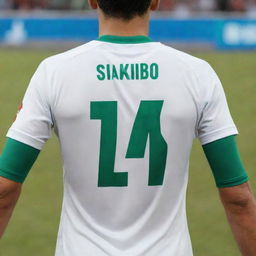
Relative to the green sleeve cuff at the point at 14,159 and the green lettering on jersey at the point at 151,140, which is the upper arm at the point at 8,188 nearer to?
the green sleeve cuff at the point at 14,159

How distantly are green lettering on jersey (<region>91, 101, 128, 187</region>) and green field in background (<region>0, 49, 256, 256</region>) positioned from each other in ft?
16.2

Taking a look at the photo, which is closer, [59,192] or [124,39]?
[124,39]

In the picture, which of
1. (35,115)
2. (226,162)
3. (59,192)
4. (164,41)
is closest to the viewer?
(35,115)

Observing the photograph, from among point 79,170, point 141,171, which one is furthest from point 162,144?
point 79,170

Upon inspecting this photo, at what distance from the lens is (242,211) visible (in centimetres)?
280

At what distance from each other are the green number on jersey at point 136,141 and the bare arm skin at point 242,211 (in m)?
0.24

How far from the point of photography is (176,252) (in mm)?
2791

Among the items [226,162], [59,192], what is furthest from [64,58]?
[59,192]

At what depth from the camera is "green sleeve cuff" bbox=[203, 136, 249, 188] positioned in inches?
109

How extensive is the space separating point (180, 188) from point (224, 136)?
0.23 m

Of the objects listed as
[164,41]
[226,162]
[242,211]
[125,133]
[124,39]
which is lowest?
[242,211]

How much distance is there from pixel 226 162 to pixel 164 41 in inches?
684

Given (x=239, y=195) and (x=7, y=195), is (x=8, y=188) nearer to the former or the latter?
(x=7, y=195)

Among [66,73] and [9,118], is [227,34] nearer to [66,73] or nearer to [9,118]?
[9,118]
